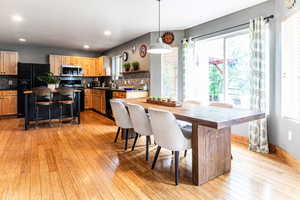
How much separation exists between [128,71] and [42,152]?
3452 millimetres

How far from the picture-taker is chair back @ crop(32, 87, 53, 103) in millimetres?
4633

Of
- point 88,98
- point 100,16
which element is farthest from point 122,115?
point 88,98

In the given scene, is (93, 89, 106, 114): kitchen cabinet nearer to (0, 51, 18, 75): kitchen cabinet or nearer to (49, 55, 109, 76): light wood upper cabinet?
(49, 55, 109, 76): light wood upper cabinet

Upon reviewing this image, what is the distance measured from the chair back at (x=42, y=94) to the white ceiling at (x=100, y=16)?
1538 millimetres

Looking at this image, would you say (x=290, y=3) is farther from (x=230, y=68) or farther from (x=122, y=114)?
(x=122, y=114)

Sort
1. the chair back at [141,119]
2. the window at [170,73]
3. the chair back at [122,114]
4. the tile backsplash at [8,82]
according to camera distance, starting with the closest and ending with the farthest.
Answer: the chair back at [141,119], the chair back at [122,114], the window at [170,73], the tile backsplash at [8,82]

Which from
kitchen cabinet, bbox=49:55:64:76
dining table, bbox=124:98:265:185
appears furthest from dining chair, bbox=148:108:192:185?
kitchen cabinet, bbox=49:55:64:76

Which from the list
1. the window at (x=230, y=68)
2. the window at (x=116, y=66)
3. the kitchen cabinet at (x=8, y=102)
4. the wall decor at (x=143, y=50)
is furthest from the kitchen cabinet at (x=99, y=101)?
the window at (x=230, y=68)

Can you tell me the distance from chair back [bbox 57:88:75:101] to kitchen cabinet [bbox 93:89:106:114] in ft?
3.95

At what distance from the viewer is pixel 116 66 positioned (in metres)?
7.36

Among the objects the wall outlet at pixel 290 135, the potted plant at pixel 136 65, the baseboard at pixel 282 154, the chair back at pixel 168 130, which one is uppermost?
the potted plant at pixel 136 65

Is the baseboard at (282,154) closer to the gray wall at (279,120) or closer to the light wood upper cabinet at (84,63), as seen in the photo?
the gray wall at (279,120)

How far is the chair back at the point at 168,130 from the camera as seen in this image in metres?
2.16

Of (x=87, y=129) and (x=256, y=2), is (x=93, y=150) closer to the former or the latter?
(x=87, y=129)
